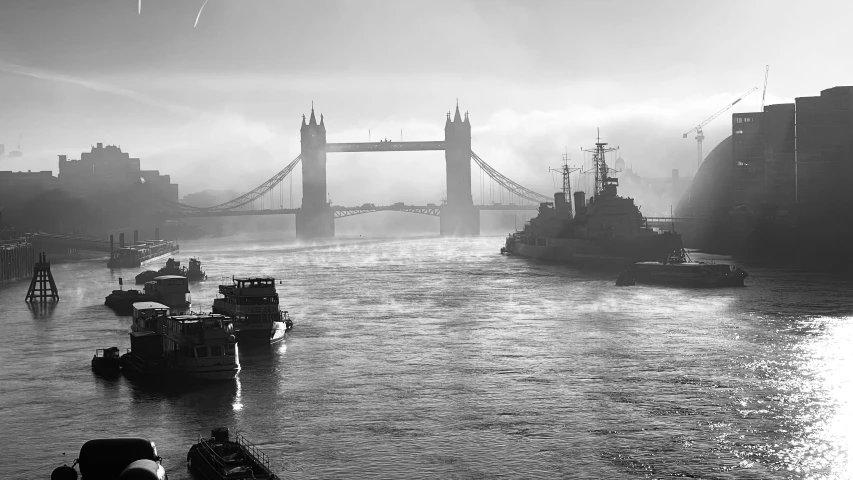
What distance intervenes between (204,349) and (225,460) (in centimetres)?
1559

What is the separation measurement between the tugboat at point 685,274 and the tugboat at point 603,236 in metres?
14.9

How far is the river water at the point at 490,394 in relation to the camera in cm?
2962

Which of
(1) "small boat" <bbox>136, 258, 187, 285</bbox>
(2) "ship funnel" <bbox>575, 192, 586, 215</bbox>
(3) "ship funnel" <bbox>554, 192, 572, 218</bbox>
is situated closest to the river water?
(1) "small boat" <bbox>136, 258, 187, 285</bbox>

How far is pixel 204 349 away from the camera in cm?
4247

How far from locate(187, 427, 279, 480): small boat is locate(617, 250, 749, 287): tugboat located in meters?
67.3

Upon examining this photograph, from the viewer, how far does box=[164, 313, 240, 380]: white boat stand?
1647 inches

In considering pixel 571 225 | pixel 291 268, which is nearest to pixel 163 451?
pixel 291 268

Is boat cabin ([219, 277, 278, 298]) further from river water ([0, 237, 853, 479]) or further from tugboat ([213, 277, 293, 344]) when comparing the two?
river water ([0, 237, 853, 479])

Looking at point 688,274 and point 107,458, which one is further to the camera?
point 688,274

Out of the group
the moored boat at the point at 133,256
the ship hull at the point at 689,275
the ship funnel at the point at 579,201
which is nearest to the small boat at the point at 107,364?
the ship hull at the point at 689,275

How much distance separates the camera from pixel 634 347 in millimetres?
50219

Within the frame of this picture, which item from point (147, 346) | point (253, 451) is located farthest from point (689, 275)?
point (253, 451)

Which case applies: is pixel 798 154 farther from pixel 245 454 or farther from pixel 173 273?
pixel 245 454

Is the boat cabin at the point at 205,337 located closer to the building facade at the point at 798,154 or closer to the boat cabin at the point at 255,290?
the boat cabin at the point at 255,290
